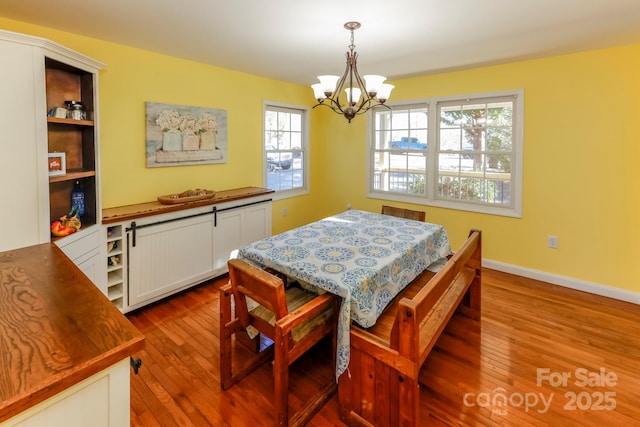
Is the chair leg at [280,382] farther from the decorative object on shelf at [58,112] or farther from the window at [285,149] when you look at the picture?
the window at [285,149]

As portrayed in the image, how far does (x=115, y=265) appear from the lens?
271 cm

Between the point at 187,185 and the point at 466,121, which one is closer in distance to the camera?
the point at 187,185

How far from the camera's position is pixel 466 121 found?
394 centimetres

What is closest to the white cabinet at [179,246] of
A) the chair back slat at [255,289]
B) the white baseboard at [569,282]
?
the chair back slat at [255,289]

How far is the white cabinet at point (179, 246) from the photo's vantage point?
2.80 meters

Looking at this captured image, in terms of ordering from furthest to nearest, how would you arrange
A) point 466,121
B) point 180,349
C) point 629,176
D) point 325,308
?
point 466,121, point 629,176, point 180,349, point 325,308

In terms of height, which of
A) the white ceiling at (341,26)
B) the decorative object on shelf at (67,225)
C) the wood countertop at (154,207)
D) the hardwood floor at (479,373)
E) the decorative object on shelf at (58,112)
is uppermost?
the white ceiling at (341,26)

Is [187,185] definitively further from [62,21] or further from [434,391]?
[434,391]

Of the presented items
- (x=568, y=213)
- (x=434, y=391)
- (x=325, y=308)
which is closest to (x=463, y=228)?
(x=568, y=213)

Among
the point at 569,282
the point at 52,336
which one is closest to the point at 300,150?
the point at 569,282

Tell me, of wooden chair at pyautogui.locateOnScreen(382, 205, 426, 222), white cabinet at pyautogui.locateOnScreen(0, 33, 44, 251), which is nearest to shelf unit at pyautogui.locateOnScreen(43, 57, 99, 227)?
white cabinet at pyautogui.locateOnScreen(0, 33, 44, 251)

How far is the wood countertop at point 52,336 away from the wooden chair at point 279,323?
68 centimetres

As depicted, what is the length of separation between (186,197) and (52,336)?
2389mm

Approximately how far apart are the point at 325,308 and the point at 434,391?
823 millimetres
